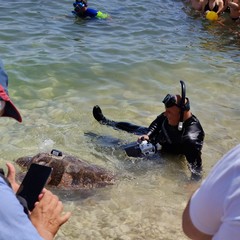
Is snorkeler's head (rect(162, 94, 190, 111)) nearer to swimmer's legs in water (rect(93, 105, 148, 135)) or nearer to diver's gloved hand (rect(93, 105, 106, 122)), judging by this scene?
swimmer's legs in water (rect(93, 105, 148, 135))

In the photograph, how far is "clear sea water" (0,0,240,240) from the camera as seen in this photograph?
4223 millimetres

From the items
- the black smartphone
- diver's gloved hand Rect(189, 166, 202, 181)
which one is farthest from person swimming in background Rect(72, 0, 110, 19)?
the black smartphone

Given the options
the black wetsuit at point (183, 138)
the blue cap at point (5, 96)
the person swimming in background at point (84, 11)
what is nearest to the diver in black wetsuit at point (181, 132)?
the black wetsuit at point (183, 138)

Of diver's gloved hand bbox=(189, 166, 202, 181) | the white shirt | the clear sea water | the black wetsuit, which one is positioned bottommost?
the clear sea water

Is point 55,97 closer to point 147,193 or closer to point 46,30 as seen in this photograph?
point 147,193

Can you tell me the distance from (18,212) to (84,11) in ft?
34.3

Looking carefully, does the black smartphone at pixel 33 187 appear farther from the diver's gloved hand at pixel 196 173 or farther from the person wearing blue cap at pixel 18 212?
the diver's gloved hand at pixel 196 173

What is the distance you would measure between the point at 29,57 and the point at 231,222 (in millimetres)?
7576

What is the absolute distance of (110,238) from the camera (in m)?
3.68

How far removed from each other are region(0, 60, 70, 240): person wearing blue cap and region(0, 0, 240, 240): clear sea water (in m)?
1.57

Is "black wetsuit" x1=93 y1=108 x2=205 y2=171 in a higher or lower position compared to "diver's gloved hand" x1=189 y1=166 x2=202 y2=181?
higher

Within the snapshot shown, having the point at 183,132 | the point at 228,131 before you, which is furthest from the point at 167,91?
the point at 183,132

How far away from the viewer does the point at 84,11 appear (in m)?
11.5

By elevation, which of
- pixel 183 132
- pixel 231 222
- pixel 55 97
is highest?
pixel 231 222
